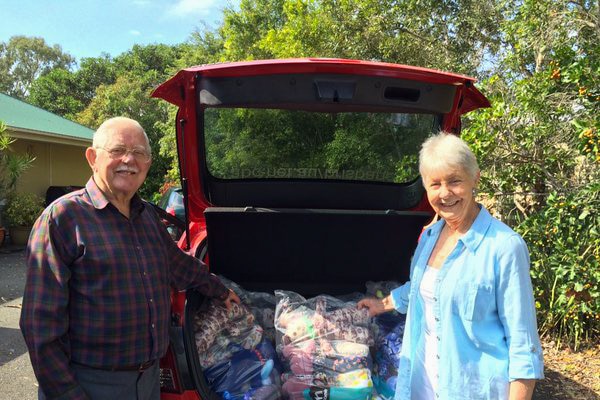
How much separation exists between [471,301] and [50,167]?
47.1ft

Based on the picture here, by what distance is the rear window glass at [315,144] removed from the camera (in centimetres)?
269

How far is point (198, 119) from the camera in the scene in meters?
2.52

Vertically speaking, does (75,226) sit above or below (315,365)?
above

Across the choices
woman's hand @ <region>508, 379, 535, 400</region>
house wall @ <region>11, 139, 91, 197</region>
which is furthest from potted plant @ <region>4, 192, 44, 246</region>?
woman's hand @ <region>508, 379, 535, 400</region>

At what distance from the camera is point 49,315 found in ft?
5.24

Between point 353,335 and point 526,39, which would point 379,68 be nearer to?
point 353,335

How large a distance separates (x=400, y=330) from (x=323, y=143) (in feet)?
3.83

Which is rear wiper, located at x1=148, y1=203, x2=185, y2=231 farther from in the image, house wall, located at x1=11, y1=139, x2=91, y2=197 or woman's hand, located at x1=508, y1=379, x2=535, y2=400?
house wall, located at x1=11, y1=139, x2=91, y2=197

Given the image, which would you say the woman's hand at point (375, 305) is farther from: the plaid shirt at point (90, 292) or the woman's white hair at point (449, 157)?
the plaid shirt at point (90, 292)

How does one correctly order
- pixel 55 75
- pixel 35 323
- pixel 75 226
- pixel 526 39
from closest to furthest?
pixel 35 323 < pixel 75 226 < pixel 526 39 < pixel 55 75

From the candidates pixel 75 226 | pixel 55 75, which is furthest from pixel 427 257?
pixel 55 75

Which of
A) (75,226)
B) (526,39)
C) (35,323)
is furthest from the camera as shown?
(526,39)

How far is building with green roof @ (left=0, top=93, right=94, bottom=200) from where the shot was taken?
11.4 meters

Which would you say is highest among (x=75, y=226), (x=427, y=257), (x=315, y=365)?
(x=75, y=226)
